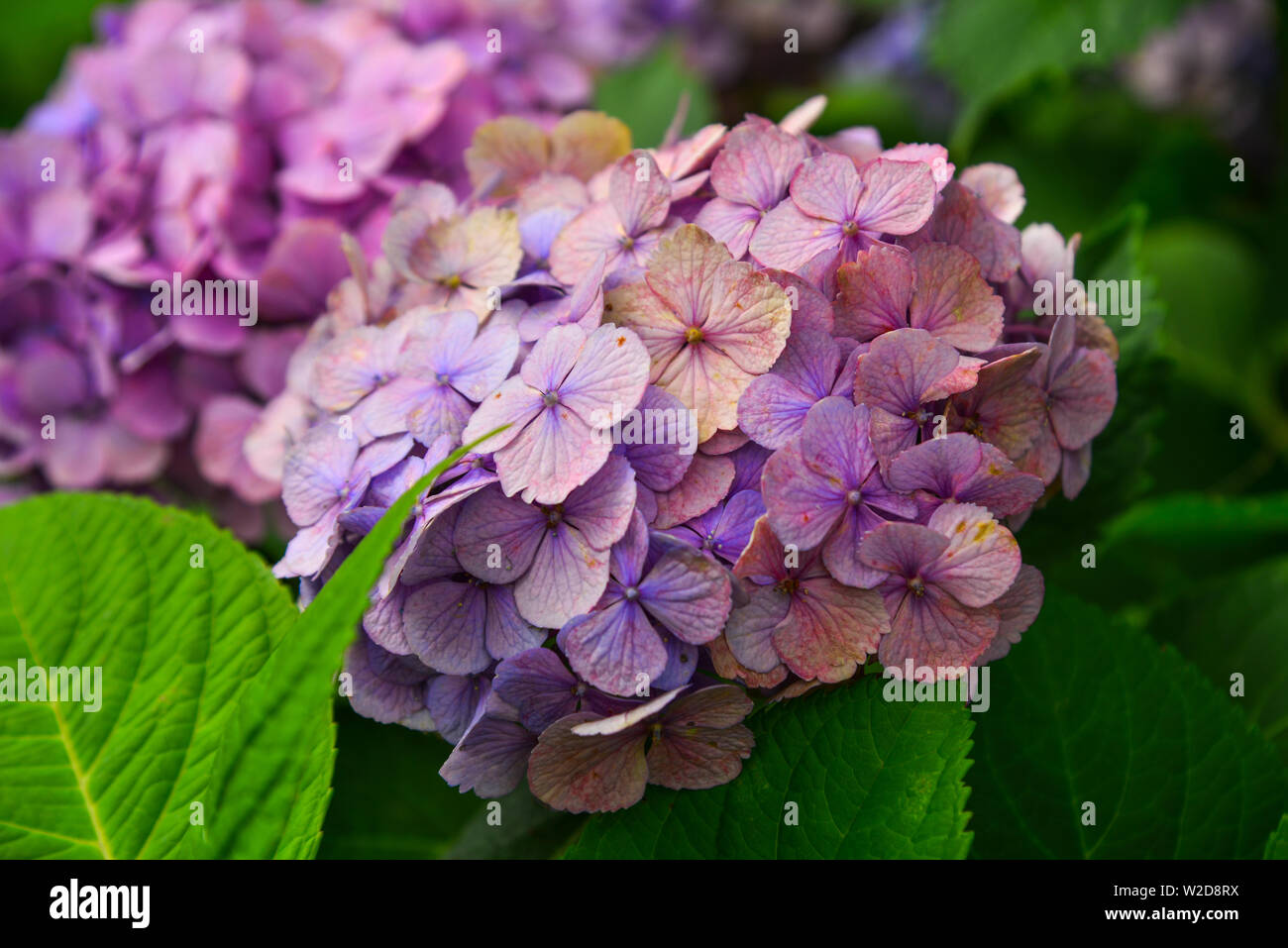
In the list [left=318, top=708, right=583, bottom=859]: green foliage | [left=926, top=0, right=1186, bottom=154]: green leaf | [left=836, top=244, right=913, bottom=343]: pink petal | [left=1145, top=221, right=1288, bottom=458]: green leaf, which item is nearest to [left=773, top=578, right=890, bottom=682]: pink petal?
[left=836, top=244, right=913, bottom=343]: pink petal

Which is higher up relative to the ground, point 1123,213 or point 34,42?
point 34,42

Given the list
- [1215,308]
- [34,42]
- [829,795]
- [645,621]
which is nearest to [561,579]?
[645,621]

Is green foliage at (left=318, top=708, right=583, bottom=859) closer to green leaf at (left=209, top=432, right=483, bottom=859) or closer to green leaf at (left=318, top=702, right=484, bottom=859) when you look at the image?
green leaf at (left=318, top=702, right=484, bottom=859)

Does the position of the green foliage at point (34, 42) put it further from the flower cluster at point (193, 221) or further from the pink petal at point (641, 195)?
the pink petal at point (641, 195)

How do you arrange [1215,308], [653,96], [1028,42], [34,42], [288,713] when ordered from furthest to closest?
[34,42]
[1215,308]
[653,96]
[1028,42]
[288,713]

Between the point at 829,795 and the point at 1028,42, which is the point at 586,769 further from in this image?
the point at 1028,42

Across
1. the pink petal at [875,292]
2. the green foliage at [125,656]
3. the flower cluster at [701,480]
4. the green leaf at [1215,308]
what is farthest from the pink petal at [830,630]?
the green leaf at [1215,308]

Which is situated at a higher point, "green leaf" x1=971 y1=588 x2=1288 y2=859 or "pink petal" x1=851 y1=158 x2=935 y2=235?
"pink petal" x1=851 y1=158 x2=935 y2=235
